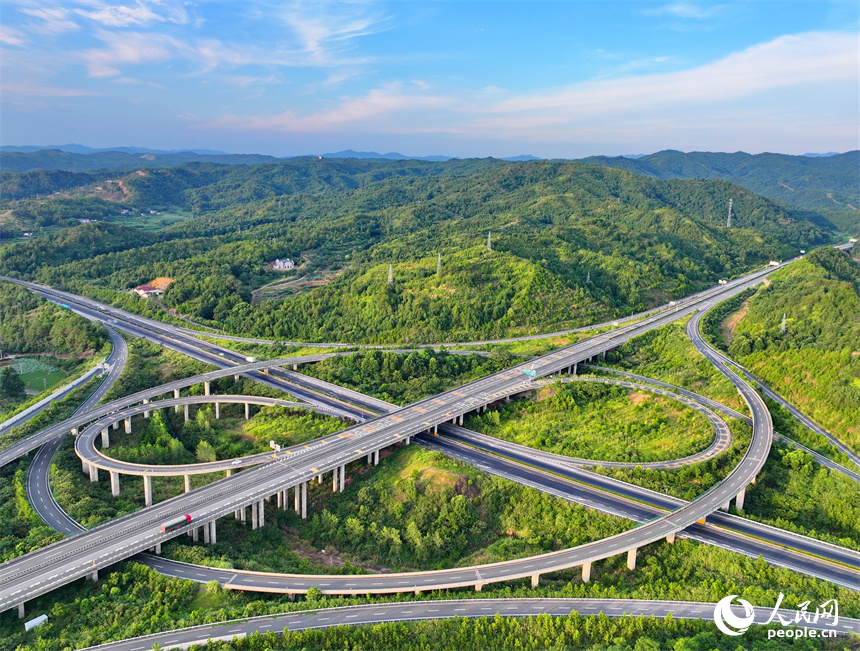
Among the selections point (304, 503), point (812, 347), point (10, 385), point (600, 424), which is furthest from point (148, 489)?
point (812, 347)

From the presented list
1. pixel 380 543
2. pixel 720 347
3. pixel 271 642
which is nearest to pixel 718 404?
pixel 720 347

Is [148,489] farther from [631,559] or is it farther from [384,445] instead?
[631,559]

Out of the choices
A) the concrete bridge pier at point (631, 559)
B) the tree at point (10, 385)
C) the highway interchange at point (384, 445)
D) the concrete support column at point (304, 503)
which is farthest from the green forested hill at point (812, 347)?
the tree at point (10, 385)

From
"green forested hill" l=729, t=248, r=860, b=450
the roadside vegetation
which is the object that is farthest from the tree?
"green forested hill" l=729, t=248, r=860, b=450

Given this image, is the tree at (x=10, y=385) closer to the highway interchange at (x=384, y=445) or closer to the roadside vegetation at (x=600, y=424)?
the highway interchange at (x=384, y=445)

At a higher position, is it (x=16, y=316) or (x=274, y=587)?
(x=16, y=316)

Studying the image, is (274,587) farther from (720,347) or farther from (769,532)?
(720,347)

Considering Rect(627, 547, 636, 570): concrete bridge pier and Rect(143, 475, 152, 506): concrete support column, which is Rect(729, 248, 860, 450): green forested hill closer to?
Rect(627, 547, 636, 570): concrete bridge pier
